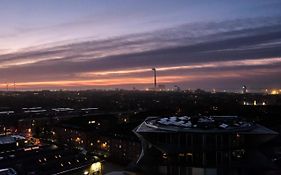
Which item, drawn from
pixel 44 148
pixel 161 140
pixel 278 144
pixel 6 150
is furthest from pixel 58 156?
pixel 278 144

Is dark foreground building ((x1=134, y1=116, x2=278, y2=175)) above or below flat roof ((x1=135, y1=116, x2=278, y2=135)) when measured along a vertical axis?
below

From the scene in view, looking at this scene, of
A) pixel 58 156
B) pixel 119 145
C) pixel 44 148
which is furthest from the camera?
pixel 119 145

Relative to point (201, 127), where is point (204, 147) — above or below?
below

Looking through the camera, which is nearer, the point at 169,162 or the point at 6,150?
the point at 169,162

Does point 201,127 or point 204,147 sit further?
point 201,127

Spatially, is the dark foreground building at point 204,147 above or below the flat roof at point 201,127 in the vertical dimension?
below

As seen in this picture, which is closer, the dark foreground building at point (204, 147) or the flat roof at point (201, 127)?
the dark foreground building at point (204, 147)

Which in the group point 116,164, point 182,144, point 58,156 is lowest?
point 116,164

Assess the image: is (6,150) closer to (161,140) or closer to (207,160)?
(161,140)
